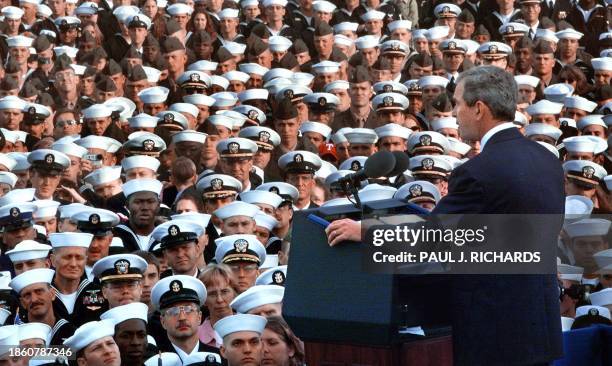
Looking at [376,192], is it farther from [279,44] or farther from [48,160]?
[279,44]

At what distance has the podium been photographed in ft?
14.0

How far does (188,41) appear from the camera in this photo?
16703 mm

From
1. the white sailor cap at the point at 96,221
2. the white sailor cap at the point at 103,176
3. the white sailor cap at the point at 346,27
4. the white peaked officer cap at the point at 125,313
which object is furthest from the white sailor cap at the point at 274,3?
the white peaked officer cap at the point at 125,313

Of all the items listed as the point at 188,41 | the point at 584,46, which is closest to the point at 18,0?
the point at 188,41

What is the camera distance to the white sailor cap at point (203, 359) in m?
7.29

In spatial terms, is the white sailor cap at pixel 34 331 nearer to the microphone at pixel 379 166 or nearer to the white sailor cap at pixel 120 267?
the white sailor cap at pixel 120 267

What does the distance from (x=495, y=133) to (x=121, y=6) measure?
13.7 meters

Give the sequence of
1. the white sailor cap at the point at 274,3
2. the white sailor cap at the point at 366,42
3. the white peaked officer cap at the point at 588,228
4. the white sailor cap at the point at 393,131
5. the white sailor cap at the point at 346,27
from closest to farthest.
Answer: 1. the white peaked officer cap at the point at 588,228
2. the white sailor cap at the point at 393,131
3. the white sailor cap at the point at 366,42
4. the white sailor cap at the point at 346,27
5. the white sailor cap at the point at 274,3

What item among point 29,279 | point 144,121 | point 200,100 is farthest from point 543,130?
point 29,279

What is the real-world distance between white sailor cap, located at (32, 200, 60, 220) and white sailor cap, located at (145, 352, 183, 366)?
352 cm

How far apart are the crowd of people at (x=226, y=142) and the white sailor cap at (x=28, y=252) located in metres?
0.02

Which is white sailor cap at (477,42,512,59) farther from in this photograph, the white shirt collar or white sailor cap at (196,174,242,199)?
the white shirt collar

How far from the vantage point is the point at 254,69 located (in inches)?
606

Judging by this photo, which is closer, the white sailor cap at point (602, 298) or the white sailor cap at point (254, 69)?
the white sailor cap at point (602, 298)
